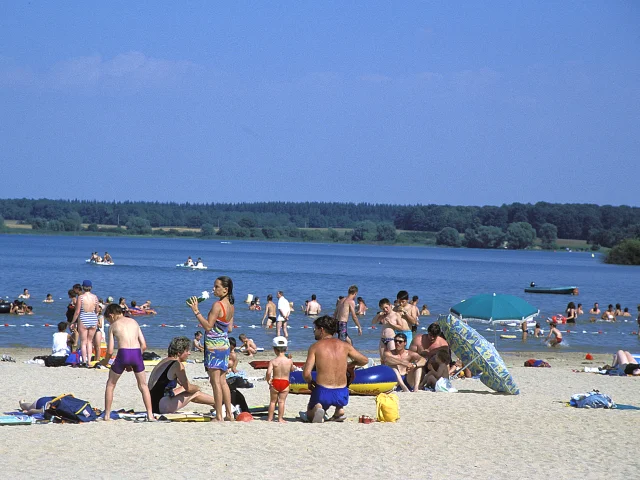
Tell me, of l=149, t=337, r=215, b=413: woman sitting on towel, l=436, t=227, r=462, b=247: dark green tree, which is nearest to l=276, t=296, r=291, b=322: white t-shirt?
l=149, t=337, r=215, b=413: woman sitting on towel

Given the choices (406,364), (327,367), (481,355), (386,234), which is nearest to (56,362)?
(406,364)

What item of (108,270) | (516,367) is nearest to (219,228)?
(108,270)

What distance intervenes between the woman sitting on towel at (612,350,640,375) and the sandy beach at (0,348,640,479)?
399cm

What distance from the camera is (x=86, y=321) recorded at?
47.4ft

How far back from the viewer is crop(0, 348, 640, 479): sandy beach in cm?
779

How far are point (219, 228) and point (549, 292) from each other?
149 meters

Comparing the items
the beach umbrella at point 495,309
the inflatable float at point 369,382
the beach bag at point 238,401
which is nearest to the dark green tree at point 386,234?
the beach umbrella at point 495,309

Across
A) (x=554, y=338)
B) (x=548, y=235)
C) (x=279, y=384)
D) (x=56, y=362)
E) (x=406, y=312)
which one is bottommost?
(x=554, y=338)

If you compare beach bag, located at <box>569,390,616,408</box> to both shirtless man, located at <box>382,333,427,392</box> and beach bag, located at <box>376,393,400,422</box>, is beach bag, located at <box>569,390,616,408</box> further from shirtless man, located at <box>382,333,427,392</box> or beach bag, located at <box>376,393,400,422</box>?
beach bag, located at <box>376,393,400,422</box>

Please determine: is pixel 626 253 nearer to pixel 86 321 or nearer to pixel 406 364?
pixel 406 364

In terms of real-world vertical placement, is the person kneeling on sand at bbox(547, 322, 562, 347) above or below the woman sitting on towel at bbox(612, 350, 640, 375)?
below

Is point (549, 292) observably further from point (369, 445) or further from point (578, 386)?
point (369, 445)

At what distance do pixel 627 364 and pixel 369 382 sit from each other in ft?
20.2

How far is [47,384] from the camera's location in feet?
40.9
